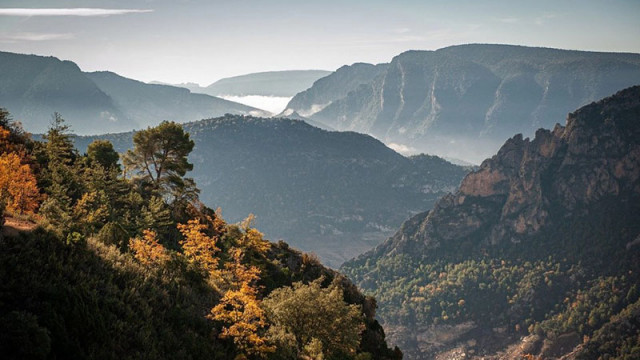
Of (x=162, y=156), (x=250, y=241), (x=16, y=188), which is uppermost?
(x=162, y=156)

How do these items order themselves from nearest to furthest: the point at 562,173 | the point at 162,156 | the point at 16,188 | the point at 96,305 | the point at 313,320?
the point at 96,305, the point at 313,320, the point at 16,188, the point at 162,156, the point at 562,173

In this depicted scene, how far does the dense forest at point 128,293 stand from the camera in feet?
70.5

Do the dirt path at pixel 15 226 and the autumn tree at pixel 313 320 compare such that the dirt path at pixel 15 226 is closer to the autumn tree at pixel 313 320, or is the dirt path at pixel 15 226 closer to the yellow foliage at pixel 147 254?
the yellow foliage at pixel 147 254

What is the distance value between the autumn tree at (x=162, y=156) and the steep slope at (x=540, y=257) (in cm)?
11151

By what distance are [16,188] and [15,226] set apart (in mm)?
11478

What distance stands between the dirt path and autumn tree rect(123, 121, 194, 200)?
1033 inches

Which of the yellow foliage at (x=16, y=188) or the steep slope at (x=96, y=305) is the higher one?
the yellow foliage at (x=16, y=188)

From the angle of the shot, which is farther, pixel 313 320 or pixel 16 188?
pixel 16 188

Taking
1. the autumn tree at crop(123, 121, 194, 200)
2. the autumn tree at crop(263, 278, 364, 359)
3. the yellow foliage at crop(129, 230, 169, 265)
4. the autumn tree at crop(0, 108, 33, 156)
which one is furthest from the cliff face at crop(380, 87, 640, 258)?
the yellow foliage at crop(129, 230, 169, 265)

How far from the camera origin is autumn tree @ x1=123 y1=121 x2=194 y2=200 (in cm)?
5816

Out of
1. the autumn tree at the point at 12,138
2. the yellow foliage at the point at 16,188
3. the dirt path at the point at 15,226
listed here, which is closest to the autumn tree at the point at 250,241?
the yellow foliage at the point at 16,188

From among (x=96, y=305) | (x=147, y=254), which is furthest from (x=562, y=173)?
(x=96, y=305)

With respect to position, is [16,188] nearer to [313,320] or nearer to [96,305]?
[96,305]

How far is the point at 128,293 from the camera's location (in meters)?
25.9
